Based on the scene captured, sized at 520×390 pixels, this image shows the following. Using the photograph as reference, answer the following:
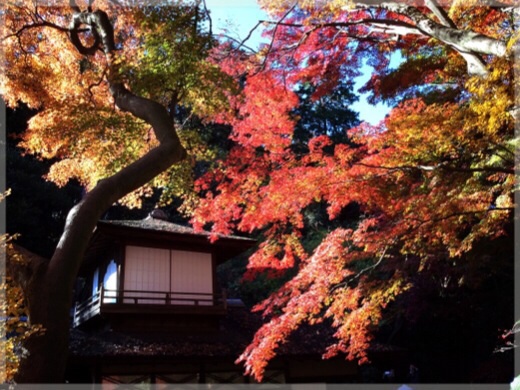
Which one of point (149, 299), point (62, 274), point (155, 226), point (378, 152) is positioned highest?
point (378, 152)

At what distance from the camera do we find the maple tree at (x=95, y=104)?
184 inches

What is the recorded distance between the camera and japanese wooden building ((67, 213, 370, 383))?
1003cm

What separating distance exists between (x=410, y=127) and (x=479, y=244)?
5982mm

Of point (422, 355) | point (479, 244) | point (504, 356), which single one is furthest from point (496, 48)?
point (422, 355)

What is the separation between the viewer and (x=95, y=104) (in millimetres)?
8297

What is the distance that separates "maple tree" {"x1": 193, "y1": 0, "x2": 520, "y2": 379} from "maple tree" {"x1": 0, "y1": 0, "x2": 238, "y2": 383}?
141 cm

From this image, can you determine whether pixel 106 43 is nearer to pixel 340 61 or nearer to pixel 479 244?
pixel 340 61

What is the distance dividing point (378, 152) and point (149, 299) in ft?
21.3

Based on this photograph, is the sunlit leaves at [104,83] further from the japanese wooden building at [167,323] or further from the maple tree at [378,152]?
the japanese wooden building at [167,323]

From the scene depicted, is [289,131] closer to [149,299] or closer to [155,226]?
[155,226]

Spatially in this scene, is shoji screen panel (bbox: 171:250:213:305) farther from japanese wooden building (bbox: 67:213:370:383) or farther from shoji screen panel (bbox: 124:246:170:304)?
shoji screen panel (bbox: 124:246:170:304)

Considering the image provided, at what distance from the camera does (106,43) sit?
7438 mm

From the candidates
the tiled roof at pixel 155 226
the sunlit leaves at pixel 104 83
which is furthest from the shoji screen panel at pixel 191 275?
the sunlit leaves at pixel 104 83

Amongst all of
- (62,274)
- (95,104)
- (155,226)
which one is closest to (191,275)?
(155,226)
